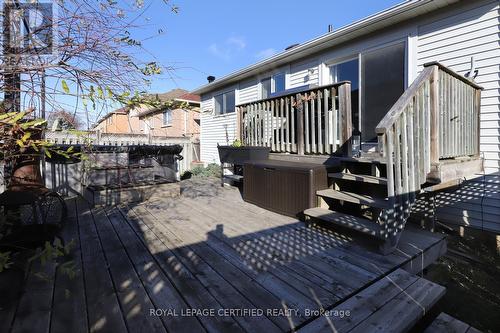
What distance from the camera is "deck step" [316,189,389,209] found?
272cm

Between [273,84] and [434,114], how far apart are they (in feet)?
16.2

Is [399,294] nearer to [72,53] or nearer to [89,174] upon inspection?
[72,53]

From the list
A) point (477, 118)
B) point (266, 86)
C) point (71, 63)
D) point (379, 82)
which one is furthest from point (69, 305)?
point (266, 86)

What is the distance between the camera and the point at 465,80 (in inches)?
138

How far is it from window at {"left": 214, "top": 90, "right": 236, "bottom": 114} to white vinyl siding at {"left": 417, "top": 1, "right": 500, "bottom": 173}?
5.92 m

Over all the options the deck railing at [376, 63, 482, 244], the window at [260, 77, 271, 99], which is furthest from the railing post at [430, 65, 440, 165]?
the window at [260, 77, 271, 99]

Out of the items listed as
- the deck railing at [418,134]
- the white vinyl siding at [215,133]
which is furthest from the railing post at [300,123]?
the white vinyl siding at [215,133]

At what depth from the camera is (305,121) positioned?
168 inches

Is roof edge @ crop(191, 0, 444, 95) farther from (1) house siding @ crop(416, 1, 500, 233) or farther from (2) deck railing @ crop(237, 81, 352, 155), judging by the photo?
(2) deck railing @ crop(237, 81, 352, 155)

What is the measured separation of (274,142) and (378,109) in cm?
200

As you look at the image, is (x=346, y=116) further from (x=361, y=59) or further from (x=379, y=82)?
(x=361, y=59)

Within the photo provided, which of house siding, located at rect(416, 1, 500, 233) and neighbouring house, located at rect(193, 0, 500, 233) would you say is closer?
neighbouring house, located at rect(193, 0, 500, 233)

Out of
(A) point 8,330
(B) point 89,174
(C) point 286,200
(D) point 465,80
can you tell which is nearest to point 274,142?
(C) point 286,200

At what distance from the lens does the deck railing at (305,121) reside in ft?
12.0
